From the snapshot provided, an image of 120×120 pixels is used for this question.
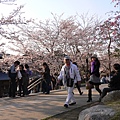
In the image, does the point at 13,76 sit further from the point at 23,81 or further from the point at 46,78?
the point at 46,78

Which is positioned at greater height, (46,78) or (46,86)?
(46,78)

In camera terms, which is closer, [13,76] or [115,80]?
[115,80]

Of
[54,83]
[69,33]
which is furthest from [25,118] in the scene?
[69,33]

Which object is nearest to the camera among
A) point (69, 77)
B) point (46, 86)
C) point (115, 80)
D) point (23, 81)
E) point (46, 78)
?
point (69, 77)

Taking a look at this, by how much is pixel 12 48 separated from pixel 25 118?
726 inches

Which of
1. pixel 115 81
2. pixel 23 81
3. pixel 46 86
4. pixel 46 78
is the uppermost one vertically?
pixel 46 78

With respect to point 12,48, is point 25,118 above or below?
below

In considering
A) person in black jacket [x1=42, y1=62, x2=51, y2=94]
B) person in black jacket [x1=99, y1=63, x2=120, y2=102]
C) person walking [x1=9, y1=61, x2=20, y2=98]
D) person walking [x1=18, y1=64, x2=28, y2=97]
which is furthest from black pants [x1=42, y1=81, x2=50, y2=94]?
person in black jacket [x1=99, y1=63, x2=120, y2=102]

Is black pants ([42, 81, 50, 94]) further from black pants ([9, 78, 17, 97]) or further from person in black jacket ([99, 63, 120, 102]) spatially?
person in black jacket ([99, 63, 120, 102])

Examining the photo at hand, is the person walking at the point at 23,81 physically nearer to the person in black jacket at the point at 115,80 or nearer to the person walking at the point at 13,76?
the person walking at the point at 13,76

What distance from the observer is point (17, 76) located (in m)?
12.0

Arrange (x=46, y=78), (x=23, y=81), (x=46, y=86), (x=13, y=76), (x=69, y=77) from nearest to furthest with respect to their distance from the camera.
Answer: (x=69, y=77) → (x=13, y=76) → (x=23, y=81) → (x=46, y=86) → (x=46, y=78)

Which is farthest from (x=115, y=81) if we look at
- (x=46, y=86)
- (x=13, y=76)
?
(x=46, y=86)

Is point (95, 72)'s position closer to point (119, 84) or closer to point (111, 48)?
point (119, 84)
